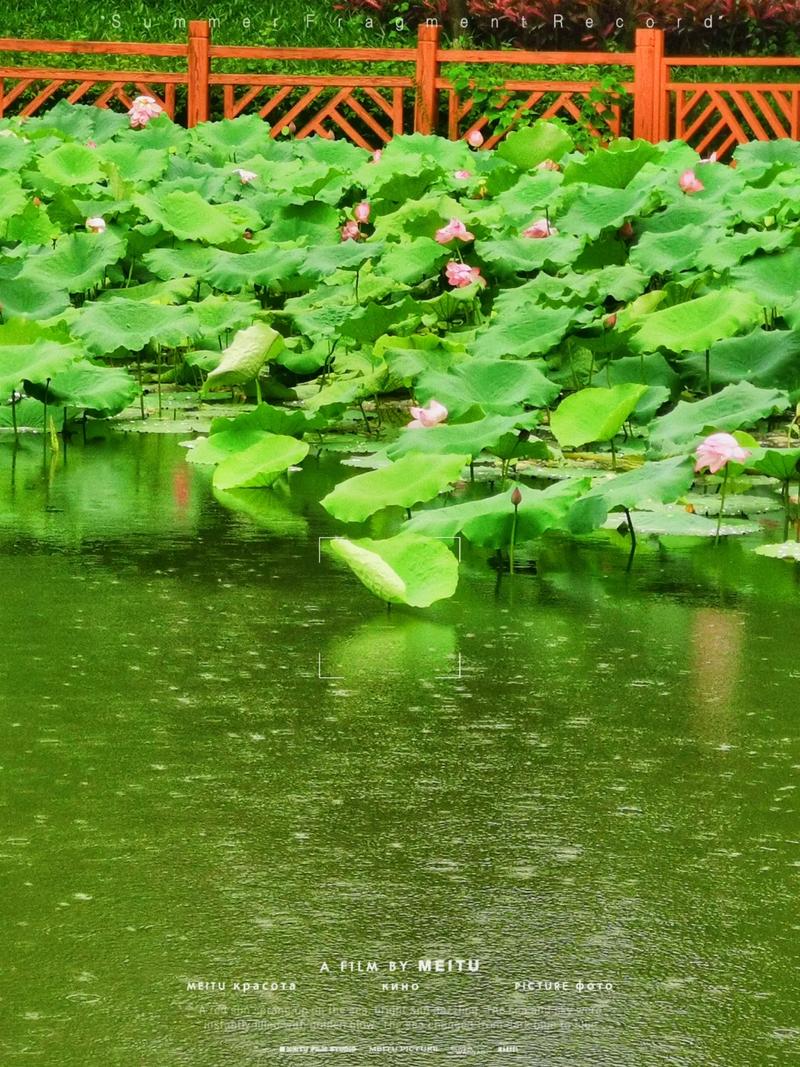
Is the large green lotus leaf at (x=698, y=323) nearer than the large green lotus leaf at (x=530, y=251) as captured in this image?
Yes

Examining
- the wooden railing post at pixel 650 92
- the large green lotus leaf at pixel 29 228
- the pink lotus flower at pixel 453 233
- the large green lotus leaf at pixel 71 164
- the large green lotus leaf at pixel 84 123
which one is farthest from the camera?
the wooden railing post at pixel 650 92

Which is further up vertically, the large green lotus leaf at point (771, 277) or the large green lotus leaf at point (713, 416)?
the large green lotus leaf at point (771, 277)

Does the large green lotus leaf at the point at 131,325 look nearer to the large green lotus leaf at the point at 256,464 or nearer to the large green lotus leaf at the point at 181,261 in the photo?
the large green lotus leaf at the point at 256,464

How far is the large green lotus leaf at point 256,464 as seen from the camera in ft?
13.6

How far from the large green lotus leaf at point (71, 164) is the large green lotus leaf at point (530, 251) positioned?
95.5 inches

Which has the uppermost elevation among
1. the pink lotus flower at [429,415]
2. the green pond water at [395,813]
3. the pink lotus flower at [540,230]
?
the pink lotus flower at [540,230]

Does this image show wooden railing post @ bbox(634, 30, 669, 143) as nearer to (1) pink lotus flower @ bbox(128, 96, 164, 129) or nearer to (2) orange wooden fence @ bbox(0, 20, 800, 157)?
(2) orange wooden fence @ bbox(0, 20, 800, 157)

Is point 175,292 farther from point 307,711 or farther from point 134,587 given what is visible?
point 307,711

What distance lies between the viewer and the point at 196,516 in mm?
3881

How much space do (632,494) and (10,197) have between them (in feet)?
13.9

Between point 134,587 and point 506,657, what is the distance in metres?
0.75

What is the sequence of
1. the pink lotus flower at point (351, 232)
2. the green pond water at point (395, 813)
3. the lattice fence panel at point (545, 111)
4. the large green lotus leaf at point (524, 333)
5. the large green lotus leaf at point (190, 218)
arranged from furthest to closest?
the lattice fence panel at point (545, 111), the pink lotus flower at point (351, 232), the large green lotus leaf at point (190, 218), the large green lotus leaf at point (524, 333), the green pond water at point (395, 813)

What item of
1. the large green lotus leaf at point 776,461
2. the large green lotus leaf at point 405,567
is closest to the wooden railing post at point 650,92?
the large green lotus leaf at point 776,461

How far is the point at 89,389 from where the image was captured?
4.71 metres
